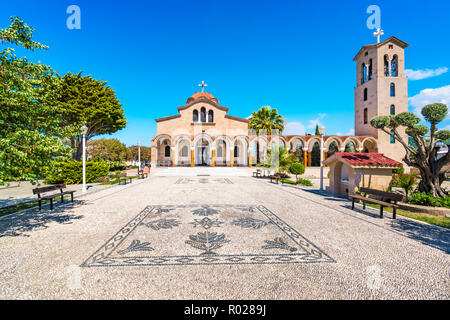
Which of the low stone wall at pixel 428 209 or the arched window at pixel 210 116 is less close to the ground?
the arched window at pixel 210 116

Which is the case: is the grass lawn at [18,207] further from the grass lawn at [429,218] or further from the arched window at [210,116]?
the arched window at [210,116]

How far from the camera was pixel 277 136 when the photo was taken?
28984 mm

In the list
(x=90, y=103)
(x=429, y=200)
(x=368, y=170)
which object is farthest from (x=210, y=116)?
(x=429, y=200)

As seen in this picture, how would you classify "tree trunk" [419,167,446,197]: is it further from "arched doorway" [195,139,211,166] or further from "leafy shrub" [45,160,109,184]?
"arched doorway" [195,139,211,166]

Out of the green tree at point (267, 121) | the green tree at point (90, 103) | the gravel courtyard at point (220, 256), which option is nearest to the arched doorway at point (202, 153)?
the green tree at point (267, 121)

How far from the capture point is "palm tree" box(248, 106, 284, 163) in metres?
29.5

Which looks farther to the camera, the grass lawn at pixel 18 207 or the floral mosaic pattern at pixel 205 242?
the grass lawn at pixel 18 207

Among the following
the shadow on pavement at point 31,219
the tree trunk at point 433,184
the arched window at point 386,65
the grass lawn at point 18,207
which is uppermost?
the arched window at point 386,65

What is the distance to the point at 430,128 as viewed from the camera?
7629mm

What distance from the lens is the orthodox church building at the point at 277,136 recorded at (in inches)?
1056

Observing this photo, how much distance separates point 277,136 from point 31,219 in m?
26.9

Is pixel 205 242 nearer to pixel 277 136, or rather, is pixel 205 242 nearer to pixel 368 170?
pixel 368 170

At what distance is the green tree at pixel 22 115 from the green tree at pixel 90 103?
679 inches
